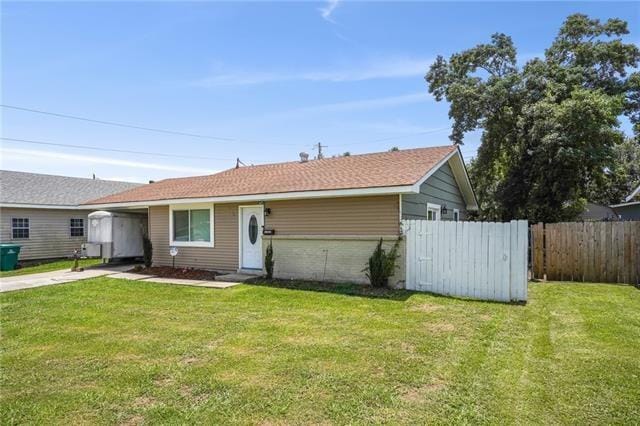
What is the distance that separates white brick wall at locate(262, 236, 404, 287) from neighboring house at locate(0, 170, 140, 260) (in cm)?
1025

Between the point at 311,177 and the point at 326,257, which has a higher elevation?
the point at 311,177

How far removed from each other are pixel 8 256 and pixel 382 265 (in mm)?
14558

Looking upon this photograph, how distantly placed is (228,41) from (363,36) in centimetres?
426

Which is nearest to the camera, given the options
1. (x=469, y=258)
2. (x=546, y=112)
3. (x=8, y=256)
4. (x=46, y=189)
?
(x=469, y=258)

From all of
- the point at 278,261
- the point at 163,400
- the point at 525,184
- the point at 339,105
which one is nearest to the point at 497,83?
the point at 525,184

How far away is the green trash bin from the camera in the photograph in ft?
48.9

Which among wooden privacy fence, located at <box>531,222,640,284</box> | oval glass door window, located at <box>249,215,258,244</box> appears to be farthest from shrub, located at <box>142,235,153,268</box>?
wooden privacy fence, located at <box>531,222,640,284</box>

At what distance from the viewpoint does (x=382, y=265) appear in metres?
9.18

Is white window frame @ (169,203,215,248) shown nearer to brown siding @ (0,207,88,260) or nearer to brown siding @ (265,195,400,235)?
brown siding @ (265,195,400,235)

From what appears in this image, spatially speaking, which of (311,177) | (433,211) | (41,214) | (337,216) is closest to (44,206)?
(41,214)

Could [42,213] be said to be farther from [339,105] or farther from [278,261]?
[339,105]

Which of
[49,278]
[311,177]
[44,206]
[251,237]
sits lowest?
[49,278]

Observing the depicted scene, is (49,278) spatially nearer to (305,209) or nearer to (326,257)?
(305,209)

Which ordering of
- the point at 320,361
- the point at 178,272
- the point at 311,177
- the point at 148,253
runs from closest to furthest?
the point at 320,361 < the point at 311,177 < the point at 178,272 < the point at 148,253
